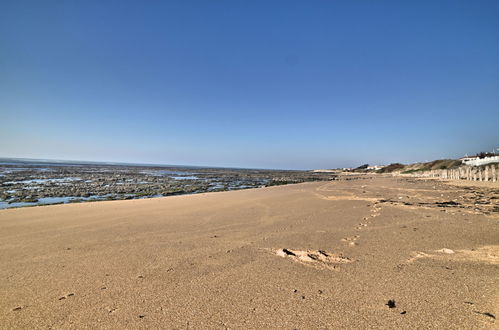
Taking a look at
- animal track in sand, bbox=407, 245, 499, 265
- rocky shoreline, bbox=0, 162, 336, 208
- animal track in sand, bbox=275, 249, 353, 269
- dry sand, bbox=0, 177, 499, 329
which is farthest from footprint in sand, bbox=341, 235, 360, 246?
rocky shoreline, bbox=0, 162, 336, 208

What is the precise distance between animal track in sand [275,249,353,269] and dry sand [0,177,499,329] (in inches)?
0.6

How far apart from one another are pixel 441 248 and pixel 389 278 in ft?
6.35

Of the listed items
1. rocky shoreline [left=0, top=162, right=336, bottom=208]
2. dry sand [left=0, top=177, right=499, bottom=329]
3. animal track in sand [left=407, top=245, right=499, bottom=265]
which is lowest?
rocky shoreline [left=0, top=162, right=336, bottom=208]

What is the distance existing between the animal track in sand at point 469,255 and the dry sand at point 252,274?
19mm

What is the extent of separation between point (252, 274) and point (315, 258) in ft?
3.95

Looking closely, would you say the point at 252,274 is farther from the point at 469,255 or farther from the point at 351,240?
the point at 469,255

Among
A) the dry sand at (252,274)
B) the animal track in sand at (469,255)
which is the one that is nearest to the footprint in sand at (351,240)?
the dry sand at (252,274)

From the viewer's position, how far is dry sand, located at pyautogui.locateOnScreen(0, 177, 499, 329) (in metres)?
2.29

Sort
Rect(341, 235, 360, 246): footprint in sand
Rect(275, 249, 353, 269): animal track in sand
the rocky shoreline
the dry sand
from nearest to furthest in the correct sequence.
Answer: the dry sand
Rect(275, 249, 353, 269): animal track in sand
Rect(341, 235, 360, 246): footprint in sand
the rocky shoreline

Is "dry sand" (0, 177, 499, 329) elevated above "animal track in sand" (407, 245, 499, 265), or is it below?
below

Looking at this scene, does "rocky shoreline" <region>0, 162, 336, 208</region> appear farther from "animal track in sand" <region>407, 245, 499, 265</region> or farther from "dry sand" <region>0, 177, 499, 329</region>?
"animal track in sand" <region>407, 245, 499, 265</region>

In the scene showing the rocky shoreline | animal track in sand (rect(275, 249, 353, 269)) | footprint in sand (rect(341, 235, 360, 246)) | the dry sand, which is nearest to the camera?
the dry sand

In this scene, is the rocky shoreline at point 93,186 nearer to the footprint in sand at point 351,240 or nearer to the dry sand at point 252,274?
the dry sand at point 252,274

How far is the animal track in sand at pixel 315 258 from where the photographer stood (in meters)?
3.56
